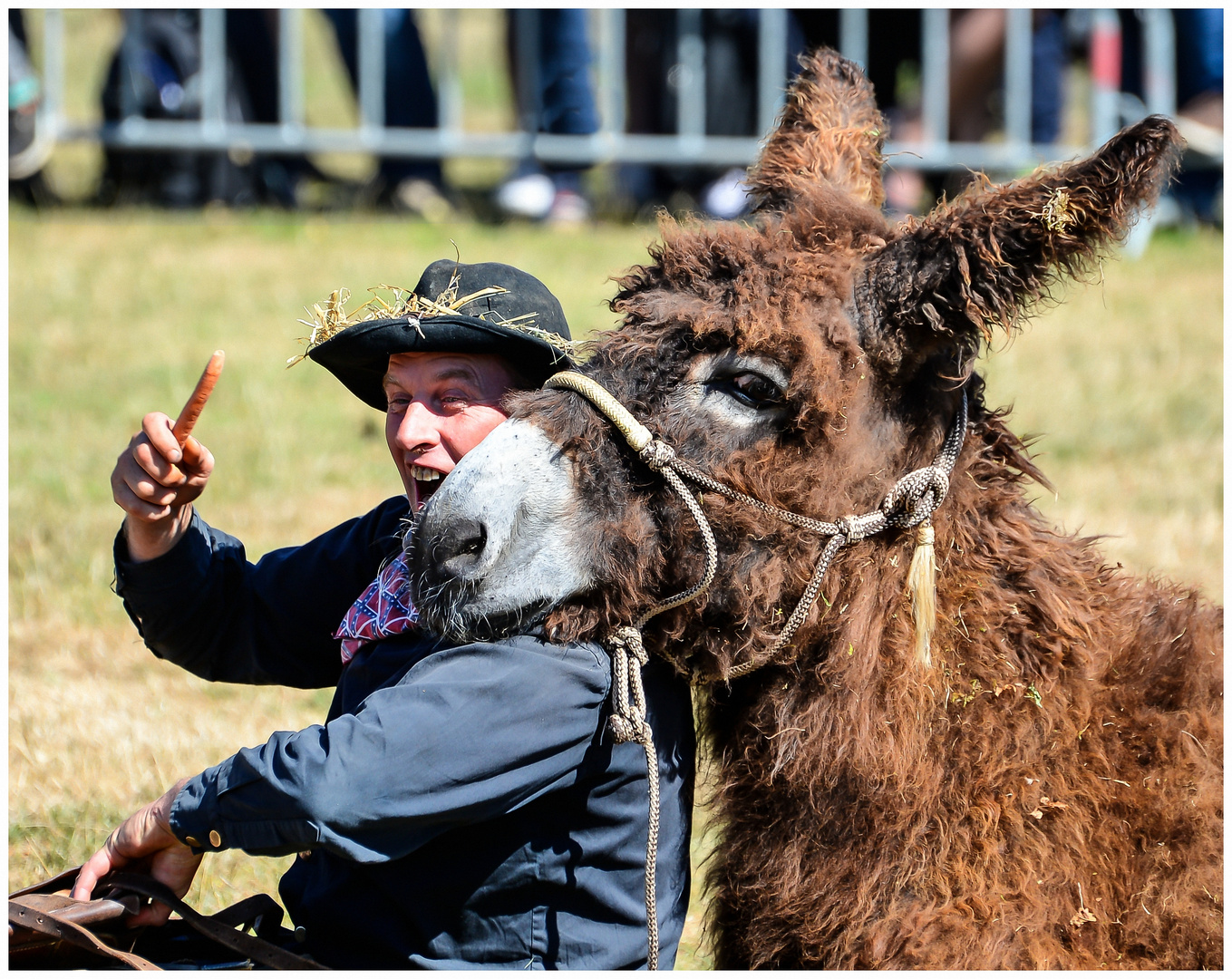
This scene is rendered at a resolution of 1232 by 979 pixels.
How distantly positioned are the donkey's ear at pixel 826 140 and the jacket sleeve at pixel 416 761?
1.29m

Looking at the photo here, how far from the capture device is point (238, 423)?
7801 millimetres

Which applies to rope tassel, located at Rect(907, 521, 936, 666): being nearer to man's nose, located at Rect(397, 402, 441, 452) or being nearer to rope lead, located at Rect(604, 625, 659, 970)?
rope lead, located at Rect(604, 625, 659, 970)

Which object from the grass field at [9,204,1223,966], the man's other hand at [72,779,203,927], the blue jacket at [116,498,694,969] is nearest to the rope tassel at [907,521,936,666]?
the blue jacket at [116,498,694,969]

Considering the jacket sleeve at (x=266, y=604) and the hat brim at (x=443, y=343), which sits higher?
the hat brim at (x=443, y=343)

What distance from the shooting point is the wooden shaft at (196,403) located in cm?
260

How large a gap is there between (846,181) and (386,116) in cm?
957

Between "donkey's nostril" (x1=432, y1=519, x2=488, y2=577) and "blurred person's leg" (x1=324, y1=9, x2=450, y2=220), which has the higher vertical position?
"blurred person's leg" (x1=324, y1=9, x2=450, y2=220)

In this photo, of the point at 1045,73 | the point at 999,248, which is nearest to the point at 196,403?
the point at 999,248

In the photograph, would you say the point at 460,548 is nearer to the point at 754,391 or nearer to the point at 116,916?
the point at 754,391

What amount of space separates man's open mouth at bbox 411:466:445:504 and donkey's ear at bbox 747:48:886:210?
1.02m

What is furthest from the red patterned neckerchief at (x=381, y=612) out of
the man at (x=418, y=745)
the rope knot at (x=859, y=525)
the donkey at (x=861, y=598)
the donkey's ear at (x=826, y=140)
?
the donkey's ear at (x=826, y=140)

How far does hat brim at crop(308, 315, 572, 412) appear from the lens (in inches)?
112

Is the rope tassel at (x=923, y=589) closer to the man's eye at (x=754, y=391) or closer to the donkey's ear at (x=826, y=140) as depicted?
the man's eye at (x=754, y=391)

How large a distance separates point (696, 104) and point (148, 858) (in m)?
10.2
